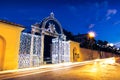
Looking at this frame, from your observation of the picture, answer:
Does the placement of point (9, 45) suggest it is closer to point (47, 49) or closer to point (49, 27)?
point (49, 27)

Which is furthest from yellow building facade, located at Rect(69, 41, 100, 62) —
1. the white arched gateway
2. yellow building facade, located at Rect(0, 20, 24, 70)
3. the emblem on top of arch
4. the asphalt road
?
the asphalt road

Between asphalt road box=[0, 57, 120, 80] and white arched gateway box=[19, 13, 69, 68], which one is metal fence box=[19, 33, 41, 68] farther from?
asphalt road box=[0, 57, 120, 80]

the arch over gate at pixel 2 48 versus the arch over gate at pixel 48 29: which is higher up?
the arch over gate at pixel 48 29

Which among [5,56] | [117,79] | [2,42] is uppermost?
[2,42]

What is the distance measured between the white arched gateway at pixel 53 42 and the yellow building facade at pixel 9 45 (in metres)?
1.40

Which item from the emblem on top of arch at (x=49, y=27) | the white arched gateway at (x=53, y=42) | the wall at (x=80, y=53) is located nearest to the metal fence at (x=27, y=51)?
the white arched gateway at (x=53, y=42)

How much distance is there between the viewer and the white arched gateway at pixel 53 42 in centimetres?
1833

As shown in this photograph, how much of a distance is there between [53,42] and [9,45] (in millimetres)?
8743

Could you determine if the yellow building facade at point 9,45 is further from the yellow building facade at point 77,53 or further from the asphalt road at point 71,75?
the yellow building facade at point 77,53

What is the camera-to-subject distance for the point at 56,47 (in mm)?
22656

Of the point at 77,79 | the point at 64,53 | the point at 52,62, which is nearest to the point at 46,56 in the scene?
the point at 52,62

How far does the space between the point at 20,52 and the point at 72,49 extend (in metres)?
10.9

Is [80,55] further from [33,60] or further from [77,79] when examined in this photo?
[77,79]

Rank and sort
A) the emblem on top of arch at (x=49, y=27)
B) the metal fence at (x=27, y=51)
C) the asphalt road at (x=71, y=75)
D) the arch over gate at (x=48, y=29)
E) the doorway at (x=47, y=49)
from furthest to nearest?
the doorway at (x=47, y=49)
the emblem on top of arch at (x=49, y=27)
the arch over gate at (x=48, y=29)
the metal fence at (x=27, y=51)
the asphalt road at (x=71, y=75)
